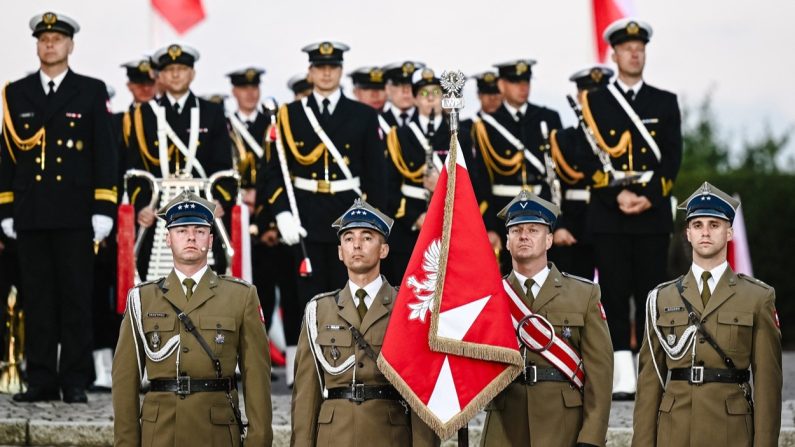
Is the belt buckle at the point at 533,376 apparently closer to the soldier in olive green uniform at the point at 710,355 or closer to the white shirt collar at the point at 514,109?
the soldier in olive green uniform at the point at 710,355

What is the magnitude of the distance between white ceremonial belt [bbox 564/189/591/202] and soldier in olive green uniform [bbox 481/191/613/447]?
4477 mm

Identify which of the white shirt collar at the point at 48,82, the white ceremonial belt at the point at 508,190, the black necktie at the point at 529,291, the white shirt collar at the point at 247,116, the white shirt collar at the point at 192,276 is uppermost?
the white shirt collar at the point at 48,82

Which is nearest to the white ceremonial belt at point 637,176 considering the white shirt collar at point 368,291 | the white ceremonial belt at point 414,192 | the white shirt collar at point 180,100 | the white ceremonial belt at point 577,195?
the white ceremonial belt at point 577,195

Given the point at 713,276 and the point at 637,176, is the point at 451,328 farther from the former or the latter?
the point at 637,176

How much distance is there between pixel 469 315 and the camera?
8.51 m

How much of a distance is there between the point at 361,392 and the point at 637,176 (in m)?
4.30

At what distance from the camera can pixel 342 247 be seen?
875 centimetres

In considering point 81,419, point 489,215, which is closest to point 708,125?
point 489,215

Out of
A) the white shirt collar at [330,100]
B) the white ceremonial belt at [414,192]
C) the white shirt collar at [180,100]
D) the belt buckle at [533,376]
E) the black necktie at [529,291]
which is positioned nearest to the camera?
the belt buckle at [533,376]

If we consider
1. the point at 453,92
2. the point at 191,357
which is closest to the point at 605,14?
the point at 453,92

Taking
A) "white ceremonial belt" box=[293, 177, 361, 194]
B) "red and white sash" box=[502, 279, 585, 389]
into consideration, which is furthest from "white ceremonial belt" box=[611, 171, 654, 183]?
"red and white sash" box=[502, 279, 585, 389]

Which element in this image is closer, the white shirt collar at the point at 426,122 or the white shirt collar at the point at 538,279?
the white shirt collar at the point at 538,279

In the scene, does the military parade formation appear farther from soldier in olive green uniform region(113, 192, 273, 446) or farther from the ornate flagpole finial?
the ornate flagpole finial

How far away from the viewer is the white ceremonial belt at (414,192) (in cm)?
1318
